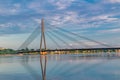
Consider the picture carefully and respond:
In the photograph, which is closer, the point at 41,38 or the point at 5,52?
the point at 41,38

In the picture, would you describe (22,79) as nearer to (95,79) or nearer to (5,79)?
(5,79)

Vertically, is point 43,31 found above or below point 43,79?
above

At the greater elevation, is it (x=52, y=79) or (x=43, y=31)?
(x=43, y=31)

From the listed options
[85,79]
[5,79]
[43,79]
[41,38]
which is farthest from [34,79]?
[41,38]

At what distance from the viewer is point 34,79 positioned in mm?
16469

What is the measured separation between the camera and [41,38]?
171 ft

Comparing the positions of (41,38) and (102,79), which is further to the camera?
(41,38)

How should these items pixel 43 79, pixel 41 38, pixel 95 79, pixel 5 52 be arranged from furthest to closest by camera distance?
pixel 5 52 → pixel 41 38 → pixel 43 79 → pixel 95 79

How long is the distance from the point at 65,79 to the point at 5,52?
94.8 metres

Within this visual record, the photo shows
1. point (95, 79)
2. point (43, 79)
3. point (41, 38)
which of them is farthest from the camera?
point (41, 38)

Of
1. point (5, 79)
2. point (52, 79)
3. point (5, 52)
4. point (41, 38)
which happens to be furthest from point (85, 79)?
point (5, 52)

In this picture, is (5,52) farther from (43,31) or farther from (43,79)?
(43,79)

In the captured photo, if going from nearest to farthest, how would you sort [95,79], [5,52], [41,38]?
[95,79]
[41,38]
[5,52]

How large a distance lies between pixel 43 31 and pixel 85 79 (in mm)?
39372
